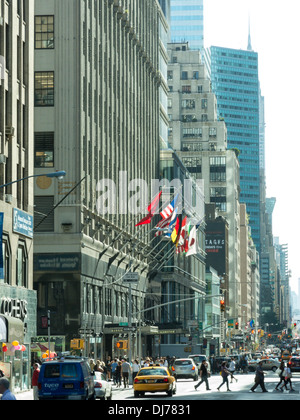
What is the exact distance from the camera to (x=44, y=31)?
6812cm

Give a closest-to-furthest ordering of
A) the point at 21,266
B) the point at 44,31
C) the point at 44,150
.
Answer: the point at 21,266 < the point at 44,150 < the point at 44,31

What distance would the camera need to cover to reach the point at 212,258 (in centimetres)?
18600

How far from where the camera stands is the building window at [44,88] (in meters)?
67.5

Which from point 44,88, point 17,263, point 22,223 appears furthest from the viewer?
point 44,88

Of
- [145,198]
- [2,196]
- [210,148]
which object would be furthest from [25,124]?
[210,148]

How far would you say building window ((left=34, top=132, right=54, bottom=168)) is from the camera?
66750 millimetres

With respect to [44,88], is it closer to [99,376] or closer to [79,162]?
[79,162]

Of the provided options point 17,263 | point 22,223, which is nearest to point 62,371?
point 17,263

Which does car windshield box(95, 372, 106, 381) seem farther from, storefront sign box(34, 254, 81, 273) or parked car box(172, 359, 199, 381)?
storefront sign box(34, 254, 81, 273)

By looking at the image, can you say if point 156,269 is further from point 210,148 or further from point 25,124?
point 210,148

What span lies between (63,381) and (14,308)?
1704 cm

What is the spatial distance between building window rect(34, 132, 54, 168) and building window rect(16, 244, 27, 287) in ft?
51.5

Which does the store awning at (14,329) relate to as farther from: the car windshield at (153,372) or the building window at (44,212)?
the building window at (44,212)
